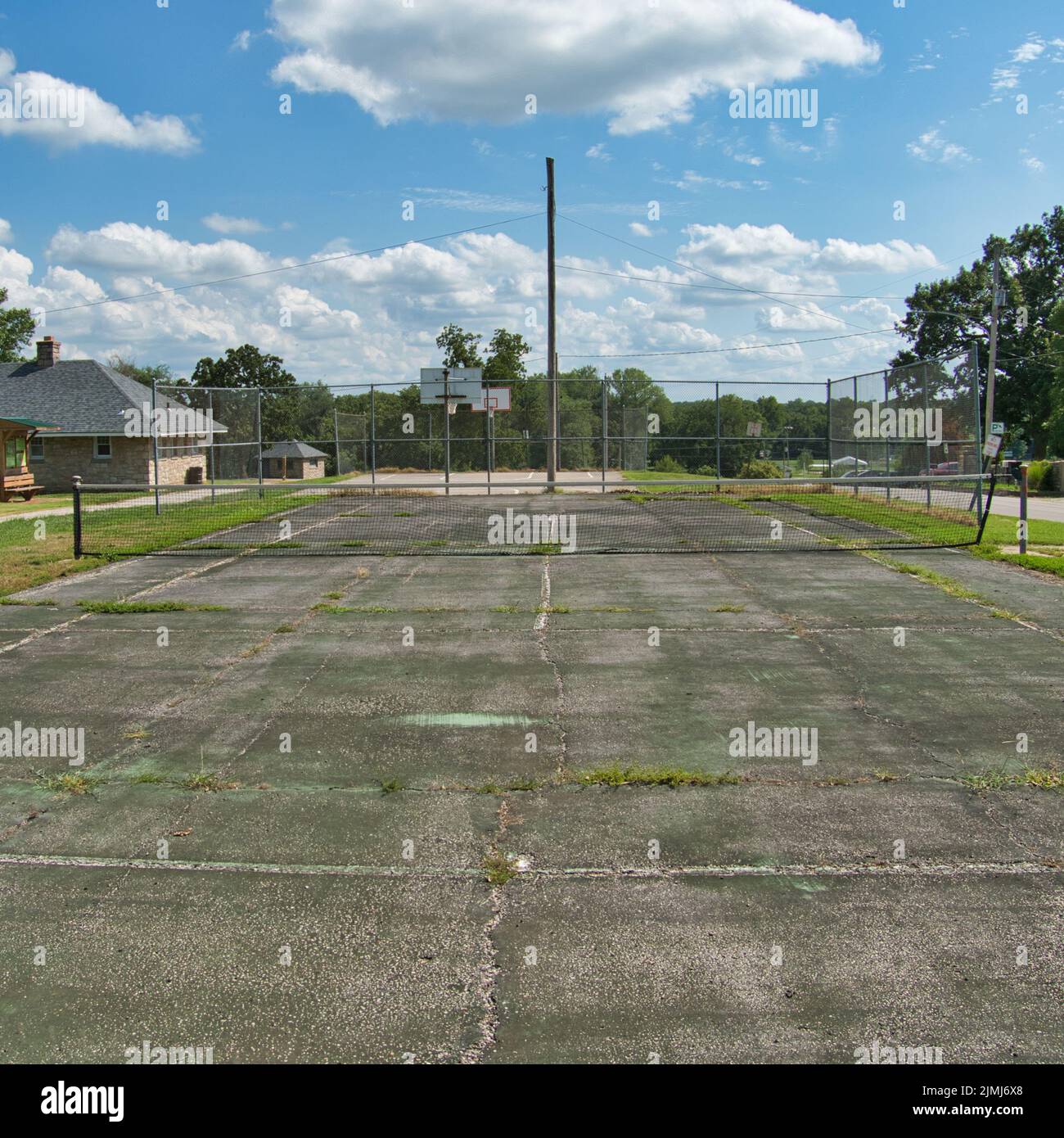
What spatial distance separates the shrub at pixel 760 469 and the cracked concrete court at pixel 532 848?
17670 mm

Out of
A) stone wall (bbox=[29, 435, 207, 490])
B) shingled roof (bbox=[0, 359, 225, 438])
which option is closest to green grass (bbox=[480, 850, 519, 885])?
shingled roof (bbox=[0, 359, 225, 438])

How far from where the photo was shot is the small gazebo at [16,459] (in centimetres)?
3022

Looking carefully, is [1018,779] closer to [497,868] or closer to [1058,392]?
[497,868]

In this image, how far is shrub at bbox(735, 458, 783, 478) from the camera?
27.9 metres

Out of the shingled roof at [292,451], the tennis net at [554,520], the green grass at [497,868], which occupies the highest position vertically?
the shingled roof at [292,451]

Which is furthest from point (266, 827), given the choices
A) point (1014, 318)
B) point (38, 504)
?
point (1014, 318)

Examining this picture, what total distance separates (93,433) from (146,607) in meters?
26.8

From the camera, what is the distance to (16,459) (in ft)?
102

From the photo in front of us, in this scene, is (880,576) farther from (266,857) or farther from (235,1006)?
(235,1006)

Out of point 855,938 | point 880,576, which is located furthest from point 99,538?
point 855,938

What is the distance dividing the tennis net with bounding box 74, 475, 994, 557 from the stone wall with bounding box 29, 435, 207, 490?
10.4m

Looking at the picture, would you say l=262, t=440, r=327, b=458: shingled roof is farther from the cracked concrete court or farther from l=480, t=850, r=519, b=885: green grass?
l=480, t=850, r=519, b=885: green grass

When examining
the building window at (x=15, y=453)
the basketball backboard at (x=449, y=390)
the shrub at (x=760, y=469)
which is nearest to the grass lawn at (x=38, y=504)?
the building window at (x=15, y=453)

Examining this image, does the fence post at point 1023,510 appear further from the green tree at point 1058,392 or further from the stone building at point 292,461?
the green tree at point 1058,392
